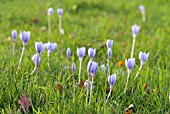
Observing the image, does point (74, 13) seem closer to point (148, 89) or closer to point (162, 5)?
point (162, 5)

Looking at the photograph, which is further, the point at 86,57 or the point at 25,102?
the point at 86,57

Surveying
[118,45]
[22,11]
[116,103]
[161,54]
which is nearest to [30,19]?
[22,11]

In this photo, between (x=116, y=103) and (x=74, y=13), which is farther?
(x=74, y=13)

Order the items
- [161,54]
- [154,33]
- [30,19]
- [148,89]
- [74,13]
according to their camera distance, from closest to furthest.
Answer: [148,89] → [161,54] → [154,33] → [30,19] → [74,13]

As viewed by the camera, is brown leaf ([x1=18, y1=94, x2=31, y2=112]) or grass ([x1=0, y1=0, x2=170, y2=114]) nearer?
brown leaf ([x1=18, y1=94, x2=31, y2=112])

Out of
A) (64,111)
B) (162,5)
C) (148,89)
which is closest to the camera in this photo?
(64,111)

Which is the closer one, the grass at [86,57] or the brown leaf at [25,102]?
the brown leaf at [25,102]

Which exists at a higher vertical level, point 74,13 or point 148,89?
point 74,13
